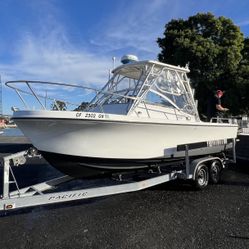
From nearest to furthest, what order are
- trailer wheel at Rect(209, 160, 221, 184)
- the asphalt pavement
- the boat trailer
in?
1. the asphalt pavement
2. the boat trailer
3. trailer wheel at Rect(209, 160, 221, 184)

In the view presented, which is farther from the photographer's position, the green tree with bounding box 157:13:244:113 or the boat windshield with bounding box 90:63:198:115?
the green tree with bounding box 157:13:244:113

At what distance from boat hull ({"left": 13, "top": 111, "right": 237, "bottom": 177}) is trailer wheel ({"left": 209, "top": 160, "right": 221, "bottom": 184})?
103 centimetres

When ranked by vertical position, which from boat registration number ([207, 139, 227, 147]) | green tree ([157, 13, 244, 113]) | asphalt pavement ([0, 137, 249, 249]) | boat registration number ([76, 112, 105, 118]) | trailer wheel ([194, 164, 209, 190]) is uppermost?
green tree ([157, 13, 244, 113])

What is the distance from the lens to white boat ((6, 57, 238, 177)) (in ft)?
17.9

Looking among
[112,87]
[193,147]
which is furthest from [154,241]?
[112,87]

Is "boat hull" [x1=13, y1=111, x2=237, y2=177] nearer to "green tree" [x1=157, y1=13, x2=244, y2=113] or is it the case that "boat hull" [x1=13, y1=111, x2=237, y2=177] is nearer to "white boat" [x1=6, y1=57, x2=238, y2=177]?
"white boat" [x1=6, y1=57, x2=238, y2=177]

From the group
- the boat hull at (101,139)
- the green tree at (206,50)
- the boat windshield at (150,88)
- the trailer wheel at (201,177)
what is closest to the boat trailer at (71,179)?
the trailer wheel at (201,177)

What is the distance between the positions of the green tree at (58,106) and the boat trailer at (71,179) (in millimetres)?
866

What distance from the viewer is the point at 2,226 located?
5.09 metres

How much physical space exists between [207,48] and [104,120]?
14.4 metres

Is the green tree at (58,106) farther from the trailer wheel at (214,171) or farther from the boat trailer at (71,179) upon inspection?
the trailer wheel at (214,171)

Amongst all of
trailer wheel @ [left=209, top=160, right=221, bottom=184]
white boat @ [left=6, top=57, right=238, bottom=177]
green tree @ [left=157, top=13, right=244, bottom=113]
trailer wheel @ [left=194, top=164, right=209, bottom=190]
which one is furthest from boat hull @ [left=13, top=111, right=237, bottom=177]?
green tree @ [left=157, top=13, right=244, bottom=113]

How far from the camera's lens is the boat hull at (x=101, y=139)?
17.6 feet

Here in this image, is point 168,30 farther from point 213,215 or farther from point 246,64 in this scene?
point 213,215
